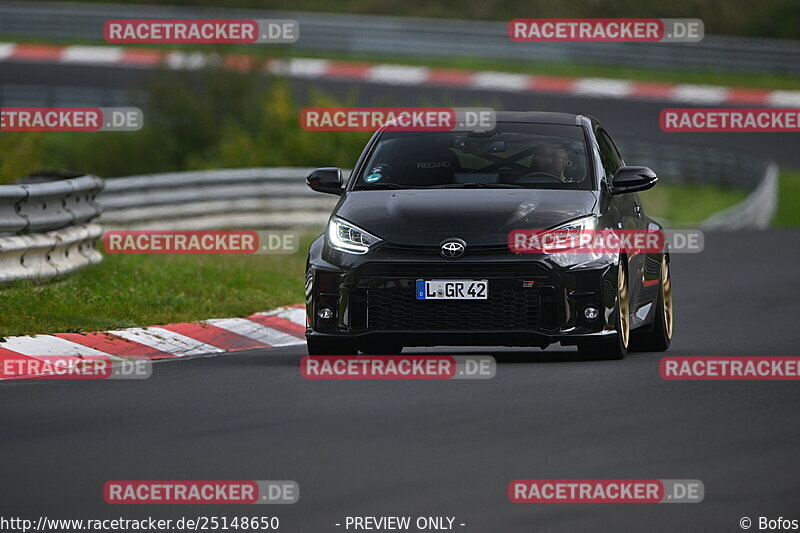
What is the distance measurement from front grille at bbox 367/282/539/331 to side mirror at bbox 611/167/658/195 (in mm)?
1299

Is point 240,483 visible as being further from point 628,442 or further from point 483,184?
point 483,184

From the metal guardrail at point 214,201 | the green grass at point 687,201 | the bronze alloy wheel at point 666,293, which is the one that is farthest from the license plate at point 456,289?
the green grass at point 687,201

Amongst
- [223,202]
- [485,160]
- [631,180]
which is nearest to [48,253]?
[485,160]

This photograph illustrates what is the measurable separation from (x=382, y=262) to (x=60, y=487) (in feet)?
12.8

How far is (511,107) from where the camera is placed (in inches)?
1624

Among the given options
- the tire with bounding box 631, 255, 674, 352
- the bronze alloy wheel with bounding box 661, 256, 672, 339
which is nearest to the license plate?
the tire with bounding box 631, 255, 674, 352

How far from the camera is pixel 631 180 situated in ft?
38.9

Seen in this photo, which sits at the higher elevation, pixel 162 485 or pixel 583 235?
pixel 583 235

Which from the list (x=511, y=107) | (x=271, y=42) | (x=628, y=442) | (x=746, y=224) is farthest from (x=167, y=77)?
(x=628, y=442)

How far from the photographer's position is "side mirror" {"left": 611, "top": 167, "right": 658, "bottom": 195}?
11867 millimetres

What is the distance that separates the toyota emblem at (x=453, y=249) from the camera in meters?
10.9

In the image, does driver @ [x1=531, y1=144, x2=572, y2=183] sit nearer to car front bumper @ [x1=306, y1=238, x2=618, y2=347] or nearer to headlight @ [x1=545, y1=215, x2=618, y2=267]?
headlight @ [x1=545, y1=215, x2=618, y2=267]

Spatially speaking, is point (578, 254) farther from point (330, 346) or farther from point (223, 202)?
point (223, 202)

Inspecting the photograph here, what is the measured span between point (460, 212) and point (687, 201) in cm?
2409
